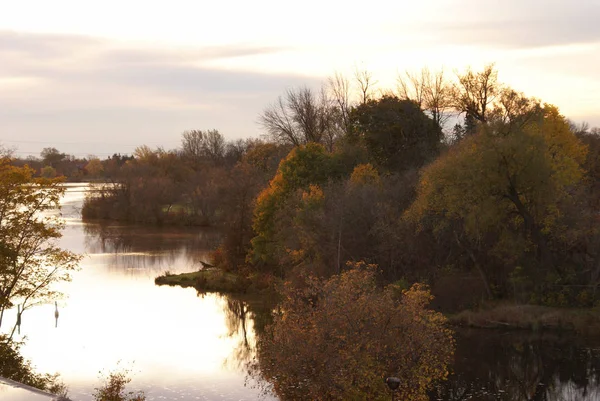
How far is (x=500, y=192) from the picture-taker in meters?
39.7

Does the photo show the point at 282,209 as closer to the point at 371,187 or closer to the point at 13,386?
the point at 371,187

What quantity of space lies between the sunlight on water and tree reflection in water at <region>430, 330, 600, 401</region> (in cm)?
892

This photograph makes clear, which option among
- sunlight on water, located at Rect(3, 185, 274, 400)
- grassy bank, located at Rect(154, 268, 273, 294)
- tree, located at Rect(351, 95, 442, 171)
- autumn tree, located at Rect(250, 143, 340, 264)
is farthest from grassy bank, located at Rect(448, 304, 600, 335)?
tree, located at Rect(351, 95, 442, 171)

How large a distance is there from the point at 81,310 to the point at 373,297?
970 inches

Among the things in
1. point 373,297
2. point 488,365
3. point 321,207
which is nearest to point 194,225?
point 321,207

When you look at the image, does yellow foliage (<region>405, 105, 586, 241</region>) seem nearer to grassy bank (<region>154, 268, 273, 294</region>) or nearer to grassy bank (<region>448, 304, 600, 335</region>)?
grassy bank (<region>448, 304, 600, 335</region>)

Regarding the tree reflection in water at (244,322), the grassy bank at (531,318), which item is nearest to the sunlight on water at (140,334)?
the tree reflection in water at (244,322)

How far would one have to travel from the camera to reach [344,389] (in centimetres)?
2277

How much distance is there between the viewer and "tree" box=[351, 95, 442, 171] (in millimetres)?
54438

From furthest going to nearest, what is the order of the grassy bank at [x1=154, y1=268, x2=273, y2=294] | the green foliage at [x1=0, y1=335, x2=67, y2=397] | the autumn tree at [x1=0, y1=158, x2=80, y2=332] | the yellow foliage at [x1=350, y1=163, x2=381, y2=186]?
the grassy bank at [x1=154, y1=268, x2=273, y2=294]
the yellow foliage at [x1=350, y1=163, x2=381, y2=186]
the autumn tree at [x1=0, y1=158, x2=80, y2=332]
the green foliage at [x1=0, y1=335, x2=67, y2=397]

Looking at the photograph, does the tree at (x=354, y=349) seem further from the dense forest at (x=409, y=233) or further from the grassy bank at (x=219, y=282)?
the grassy bank at (x=219, y=282)

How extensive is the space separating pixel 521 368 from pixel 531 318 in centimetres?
594

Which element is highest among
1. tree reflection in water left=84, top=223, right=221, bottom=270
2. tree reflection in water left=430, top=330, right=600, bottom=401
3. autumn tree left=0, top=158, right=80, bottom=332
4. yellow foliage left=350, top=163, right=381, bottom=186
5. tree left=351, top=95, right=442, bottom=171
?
tree left=351, top=95, right=442, bottom=171

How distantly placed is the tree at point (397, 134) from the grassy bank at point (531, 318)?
669 inches
